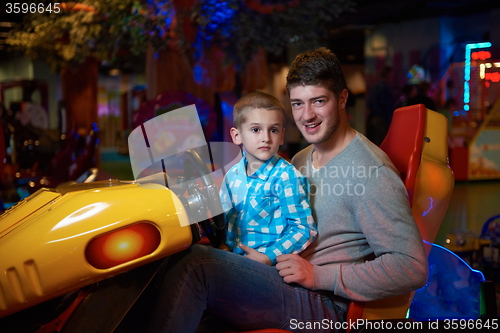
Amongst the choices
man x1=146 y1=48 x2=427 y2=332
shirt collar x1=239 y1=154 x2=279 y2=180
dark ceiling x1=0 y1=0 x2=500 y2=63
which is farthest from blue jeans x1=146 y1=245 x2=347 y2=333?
dark ceiling x1=0 y1=0 x2=500 y2=63

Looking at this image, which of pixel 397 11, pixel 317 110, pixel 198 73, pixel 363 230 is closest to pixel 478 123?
pixel 397 11

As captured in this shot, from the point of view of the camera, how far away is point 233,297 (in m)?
1.32

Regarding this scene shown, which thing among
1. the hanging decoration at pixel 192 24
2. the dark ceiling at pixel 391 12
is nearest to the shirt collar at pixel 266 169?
the hanging decoration at pixel 192 24

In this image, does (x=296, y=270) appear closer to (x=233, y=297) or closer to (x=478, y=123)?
(x=233, y=297)

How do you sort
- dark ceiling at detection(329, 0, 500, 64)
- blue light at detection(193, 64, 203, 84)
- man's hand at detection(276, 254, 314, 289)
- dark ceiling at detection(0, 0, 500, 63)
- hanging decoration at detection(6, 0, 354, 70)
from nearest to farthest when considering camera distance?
man's hand at detection(276, 254, 314, 289) < hanging decoration at detection(6, 0, 354, 70) < blue light at detection(193, 64, 203, 84) < dark ceiling at detection(0, 0, 500, 63) < dark ceiling at detection(329, 0, 500, 64)

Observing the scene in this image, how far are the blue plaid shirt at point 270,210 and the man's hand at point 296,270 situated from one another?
0.19 feet

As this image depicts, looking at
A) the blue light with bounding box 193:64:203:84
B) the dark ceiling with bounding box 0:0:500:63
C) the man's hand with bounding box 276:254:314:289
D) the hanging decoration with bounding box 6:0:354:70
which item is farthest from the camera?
the dark ceiling with bounding box 0:0:500:63

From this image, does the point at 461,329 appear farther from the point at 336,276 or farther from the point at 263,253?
the point at 263,253

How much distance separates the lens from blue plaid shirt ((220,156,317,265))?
4.75 ft

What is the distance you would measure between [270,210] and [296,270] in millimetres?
240

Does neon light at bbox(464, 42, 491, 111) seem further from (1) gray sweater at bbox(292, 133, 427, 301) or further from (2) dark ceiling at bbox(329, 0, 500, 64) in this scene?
(1) gray sweater at bbox(292, 133, 427, 301)

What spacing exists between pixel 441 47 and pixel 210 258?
8731 millimetres

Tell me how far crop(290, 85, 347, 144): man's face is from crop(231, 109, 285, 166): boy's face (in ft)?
0.24

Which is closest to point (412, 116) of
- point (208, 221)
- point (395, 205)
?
point (395, 205)
